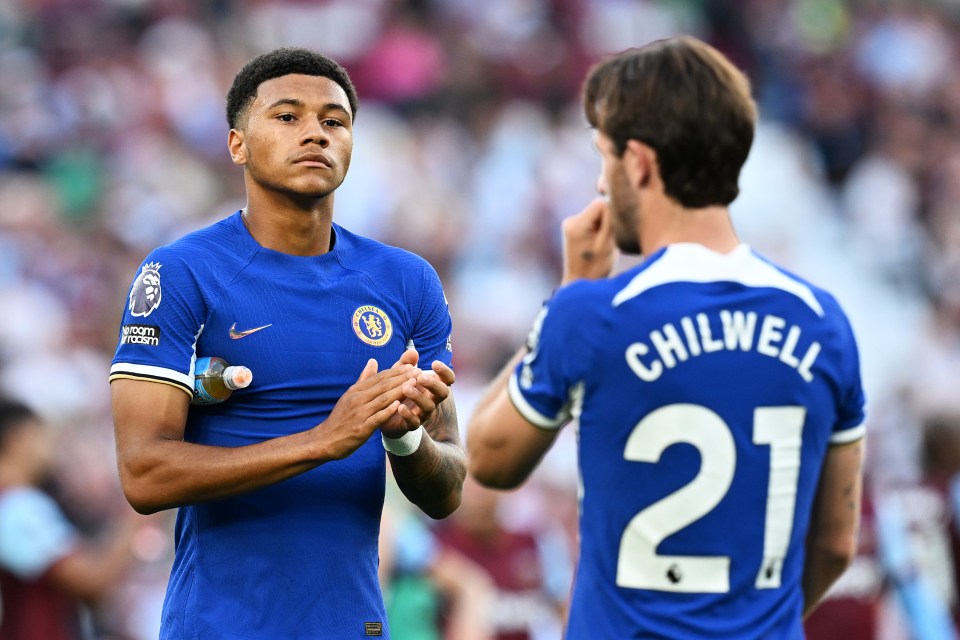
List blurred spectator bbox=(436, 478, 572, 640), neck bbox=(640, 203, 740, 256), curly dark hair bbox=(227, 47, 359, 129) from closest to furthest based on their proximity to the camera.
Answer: neck bbox=(640, 203, 740, 256)
curly dark hair bbox=(227, 47, 359, 129)
blurred spectator bbox=(436, 478, 572, 640)

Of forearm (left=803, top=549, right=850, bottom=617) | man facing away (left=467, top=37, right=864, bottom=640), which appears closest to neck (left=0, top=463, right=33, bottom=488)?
man facing away (left=467, top=37, right=864, bottom=640)

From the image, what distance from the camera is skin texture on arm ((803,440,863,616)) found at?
11.4 ft

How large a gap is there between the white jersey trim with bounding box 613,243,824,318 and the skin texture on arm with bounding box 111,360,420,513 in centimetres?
68

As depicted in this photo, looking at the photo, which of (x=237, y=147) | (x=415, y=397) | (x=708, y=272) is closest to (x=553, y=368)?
(x=708, y=272)

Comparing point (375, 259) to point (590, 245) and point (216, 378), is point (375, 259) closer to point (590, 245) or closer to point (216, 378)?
point (216, 378)

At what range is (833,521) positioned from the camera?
3535 mm

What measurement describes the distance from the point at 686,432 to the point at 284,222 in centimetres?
137

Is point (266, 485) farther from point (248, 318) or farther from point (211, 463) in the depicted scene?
point (248, 318)

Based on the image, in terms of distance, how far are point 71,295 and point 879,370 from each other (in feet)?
25.4

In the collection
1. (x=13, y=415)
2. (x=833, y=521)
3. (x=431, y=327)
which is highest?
(x=13, y=415)

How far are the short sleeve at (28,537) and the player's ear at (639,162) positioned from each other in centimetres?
456

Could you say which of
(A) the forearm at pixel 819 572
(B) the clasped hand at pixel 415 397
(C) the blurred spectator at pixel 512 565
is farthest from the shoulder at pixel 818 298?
(C) the blurred spectator at pixel 512 565

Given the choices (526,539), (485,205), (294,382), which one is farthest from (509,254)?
(294,382)

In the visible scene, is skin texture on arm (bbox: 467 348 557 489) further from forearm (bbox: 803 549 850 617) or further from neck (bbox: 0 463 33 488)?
neck (bbox: 0 463 33 488)
